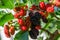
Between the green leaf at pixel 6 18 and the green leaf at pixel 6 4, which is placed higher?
the green leaf at pixel 6 4

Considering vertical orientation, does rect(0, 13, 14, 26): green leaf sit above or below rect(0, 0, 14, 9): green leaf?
below

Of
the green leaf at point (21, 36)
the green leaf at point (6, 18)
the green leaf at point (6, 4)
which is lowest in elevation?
the green leaf at point (21, 36)

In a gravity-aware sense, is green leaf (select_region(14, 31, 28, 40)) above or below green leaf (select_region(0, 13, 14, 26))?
below

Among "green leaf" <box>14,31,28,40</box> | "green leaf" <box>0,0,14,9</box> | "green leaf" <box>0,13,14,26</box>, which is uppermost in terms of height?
"green leaf" <box>0,0,14,9</box>

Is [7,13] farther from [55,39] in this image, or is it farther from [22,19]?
[55,39]

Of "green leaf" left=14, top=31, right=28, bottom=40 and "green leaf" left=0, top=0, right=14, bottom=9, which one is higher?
"green leaf" left=0, top=0, right=14, bottom=9

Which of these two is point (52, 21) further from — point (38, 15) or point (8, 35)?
point (8, 35)

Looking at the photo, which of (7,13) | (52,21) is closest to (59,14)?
(52,21)

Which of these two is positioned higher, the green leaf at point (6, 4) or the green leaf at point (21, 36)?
the green leaf at point (6, 4)

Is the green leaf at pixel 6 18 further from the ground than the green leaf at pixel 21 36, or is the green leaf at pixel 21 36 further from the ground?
the green leaf at pixel 6 18
